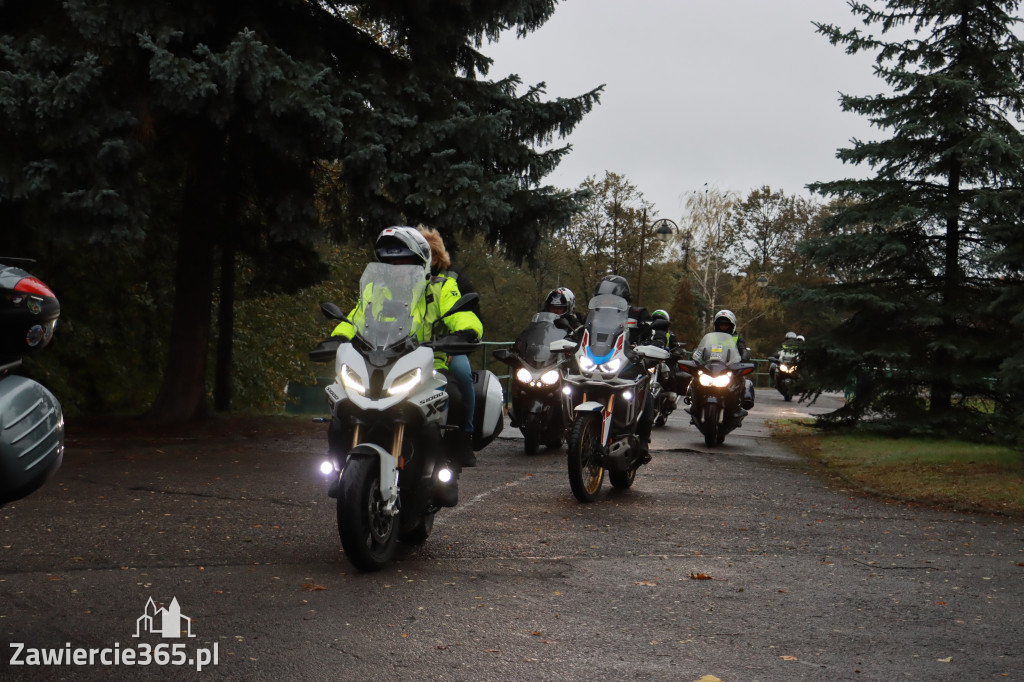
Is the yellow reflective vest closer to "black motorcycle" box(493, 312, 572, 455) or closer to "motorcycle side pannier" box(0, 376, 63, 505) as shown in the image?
"motorcycle side pannier" box(0, 376, 63, 505)

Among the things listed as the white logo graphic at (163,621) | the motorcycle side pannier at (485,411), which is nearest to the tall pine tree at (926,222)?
the motorcycle side pannier at (485,411)

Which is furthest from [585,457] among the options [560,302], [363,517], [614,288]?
[560,302]

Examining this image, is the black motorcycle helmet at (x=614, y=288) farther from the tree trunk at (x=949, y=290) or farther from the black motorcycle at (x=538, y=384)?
the tree trunk at (x=949, y=290)

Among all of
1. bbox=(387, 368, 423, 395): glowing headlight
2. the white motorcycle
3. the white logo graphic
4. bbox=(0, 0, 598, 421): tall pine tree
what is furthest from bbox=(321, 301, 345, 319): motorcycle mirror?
bbox=(0, 0, 598, 421): tall pine tree

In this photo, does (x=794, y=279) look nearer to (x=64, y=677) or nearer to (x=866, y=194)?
(x=866, y=194)

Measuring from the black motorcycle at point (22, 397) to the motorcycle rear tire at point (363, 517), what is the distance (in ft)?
5.55

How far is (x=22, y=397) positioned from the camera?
443 cm

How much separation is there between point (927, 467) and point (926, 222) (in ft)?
18.0

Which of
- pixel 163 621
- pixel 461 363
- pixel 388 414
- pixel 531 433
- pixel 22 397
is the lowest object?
pixel 163 621

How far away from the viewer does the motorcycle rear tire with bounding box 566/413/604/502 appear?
9250 millimetres

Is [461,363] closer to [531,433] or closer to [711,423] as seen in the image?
[531,433]

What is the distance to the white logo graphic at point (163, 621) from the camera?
492 cm

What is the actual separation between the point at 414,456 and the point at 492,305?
5993 cm

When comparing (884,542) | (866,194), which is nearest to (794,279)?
(866,194)
